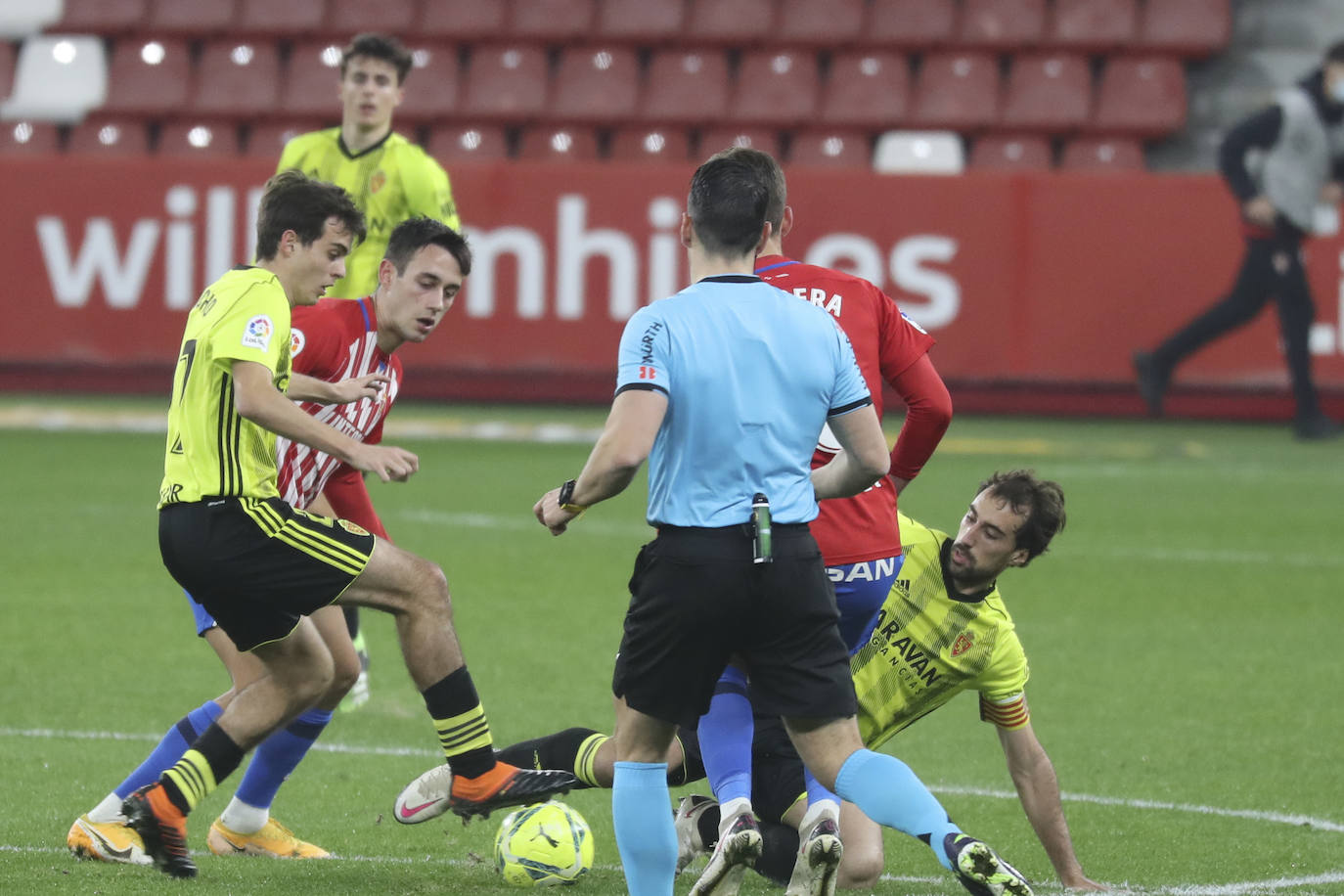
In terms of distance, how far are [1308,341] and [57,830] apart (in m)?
10.4

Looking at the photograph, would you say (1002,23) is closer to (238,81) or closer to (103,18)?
(238,81)

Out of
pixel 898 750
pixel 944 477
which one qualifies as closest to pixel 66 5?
pixel 944 477

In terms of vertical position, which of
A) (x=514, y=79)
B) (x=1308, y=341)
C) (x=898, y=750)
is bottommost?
(x=898, y=750)

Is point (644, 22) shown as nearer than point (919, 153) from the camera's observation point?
No

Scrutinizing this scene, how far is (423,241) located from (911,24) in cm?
1236

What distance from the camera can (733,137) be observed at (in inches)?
663

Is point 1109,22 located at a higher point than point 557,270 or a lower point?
higher

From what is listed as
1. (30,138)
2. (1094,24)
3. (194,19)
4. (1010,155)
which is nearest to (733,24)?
(1010,155)

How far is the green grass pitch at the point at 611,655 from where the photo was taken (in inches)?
219

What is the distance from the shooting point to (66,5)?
58.9 ft

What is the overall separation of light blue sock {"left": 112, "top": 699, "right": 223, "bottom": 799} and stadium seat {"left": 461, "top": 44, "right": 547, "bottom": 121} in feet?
39.5

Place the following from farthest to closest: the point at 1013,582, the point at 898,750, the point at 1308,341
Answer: the point at 1308,341 < the point at 1013,582 < the point at 898,750

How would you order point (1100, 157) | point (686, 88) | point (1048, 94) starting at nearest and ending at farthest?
1. point (1100, 157)
2. point (1048, 94)
3. point (686, 88)

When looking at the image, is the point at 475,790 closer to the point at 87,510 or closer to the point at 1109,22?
the point at 87,510
